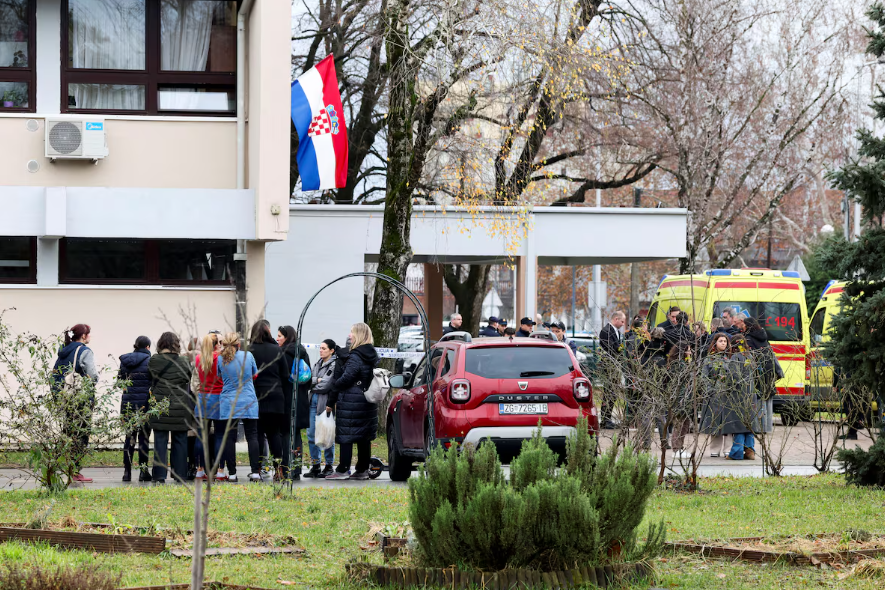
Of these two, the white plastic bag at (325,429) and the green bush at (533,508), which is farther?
the white plastic bag at (325,429)

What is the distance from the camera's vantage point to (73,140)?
16.7 metres

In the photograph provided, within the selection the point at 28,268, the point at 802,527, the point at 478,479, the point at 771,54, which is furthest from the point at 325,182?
the point at 771,54

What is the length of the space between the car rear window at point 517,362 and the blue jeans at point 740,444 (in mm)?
4124

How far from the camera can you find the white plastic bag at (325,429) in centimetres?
1366

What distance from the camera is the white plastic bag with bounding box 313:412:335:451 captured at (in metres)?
13.7

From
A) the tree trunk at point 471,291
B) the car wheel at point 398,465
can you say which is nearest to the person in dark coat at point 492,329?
the car wheel at point 398,465

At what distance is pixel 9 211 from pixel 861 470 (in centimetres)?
1207

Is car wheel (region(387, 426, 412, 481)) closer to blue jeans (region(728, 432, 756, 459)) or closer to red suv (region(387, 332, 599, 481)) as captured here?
red suv (region(387, 332, 599, 481))

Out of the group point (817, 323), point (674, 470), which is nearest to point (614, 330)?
point (674, 470)

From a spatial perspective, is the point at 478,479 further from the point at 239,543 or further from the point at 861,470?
the point at 861,470

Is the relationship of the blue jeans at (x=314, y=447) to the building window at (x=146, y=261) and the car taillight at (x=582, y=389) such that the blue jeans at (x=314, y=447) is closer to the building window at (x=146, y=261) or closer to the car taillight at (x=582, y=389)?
the building window at (x=146, y=261)

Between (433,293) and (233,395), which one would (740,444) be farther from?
(433,293)

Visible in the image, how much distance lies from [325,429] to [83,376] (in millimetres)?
3116

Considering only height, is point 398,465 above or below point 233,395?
below
